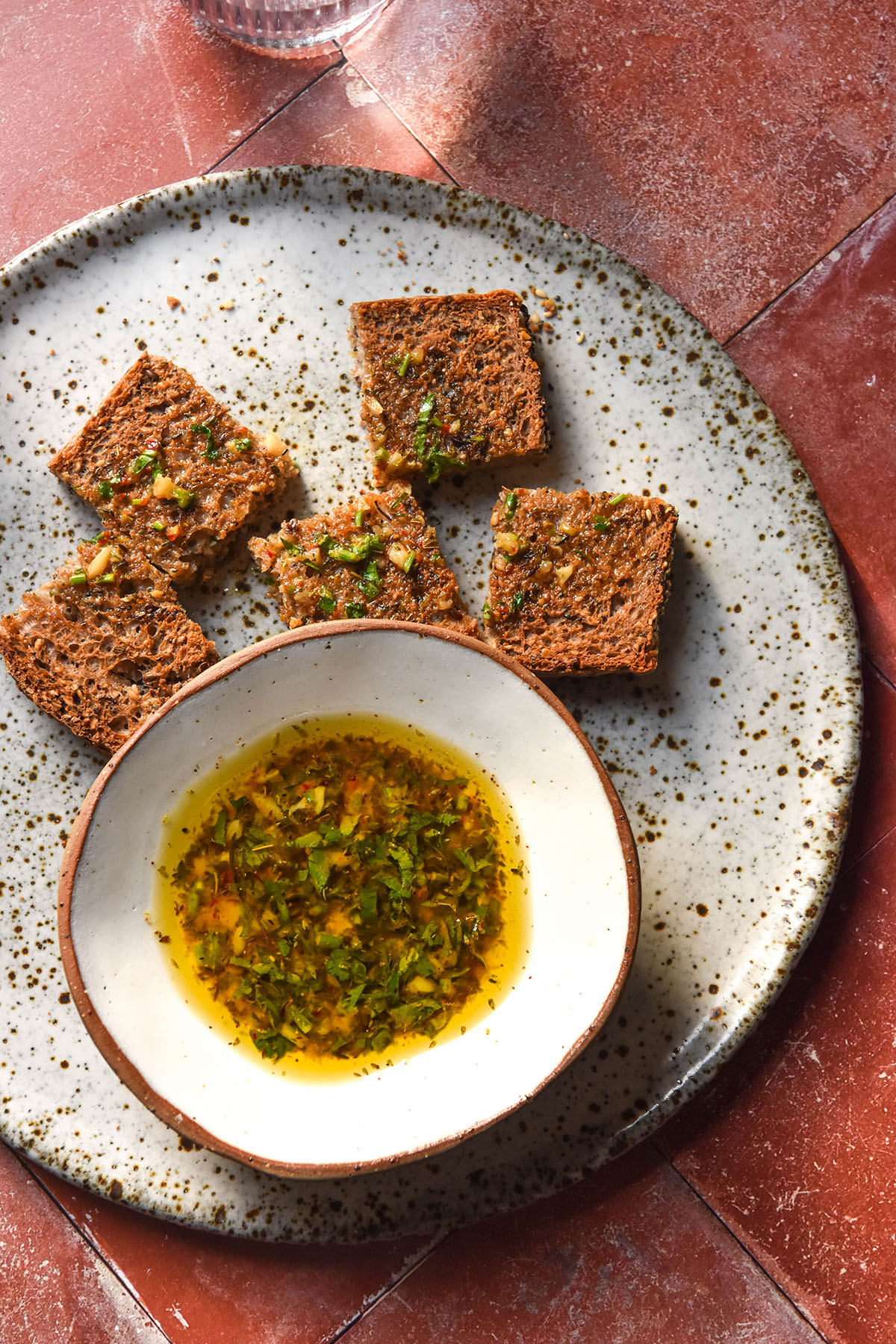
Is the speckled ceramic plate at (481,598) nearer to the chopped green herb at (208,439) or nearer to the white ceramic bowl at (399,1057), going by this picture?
the chopped green herb at (208,439)

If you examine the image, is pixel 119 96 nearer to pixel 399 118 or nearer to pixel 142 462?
pixel 399 118

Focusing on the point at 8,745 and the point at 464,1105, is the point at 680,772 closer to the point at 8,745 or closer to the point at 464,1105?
the point at 464,1105

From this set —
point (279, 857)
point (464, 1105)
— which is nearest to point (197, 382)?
point (279, 857)

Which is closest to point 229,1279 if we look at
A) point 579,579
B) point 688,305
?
point 579,579

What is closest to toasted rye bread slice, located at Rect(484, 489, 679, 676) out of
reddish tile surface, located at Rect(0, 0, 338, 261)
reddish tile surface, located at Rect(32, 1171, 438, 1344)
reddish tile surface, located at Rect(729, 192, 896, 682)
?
reddish tile surface, located at Rect(729, 192, 896, 682)

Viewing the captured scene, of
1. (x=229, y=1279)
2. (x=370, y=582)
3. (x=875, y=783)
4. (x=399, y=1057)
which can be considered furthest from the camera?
(x=875, y=783)

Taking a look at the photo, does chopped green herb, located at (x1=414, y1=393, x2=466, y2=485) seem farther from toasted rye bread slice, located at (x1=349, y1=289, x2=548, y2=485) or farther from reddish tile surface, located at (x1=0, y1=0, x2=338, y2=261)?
reddish tile surface, located at (x1=0, y1=0, x2=338, y2=261)
